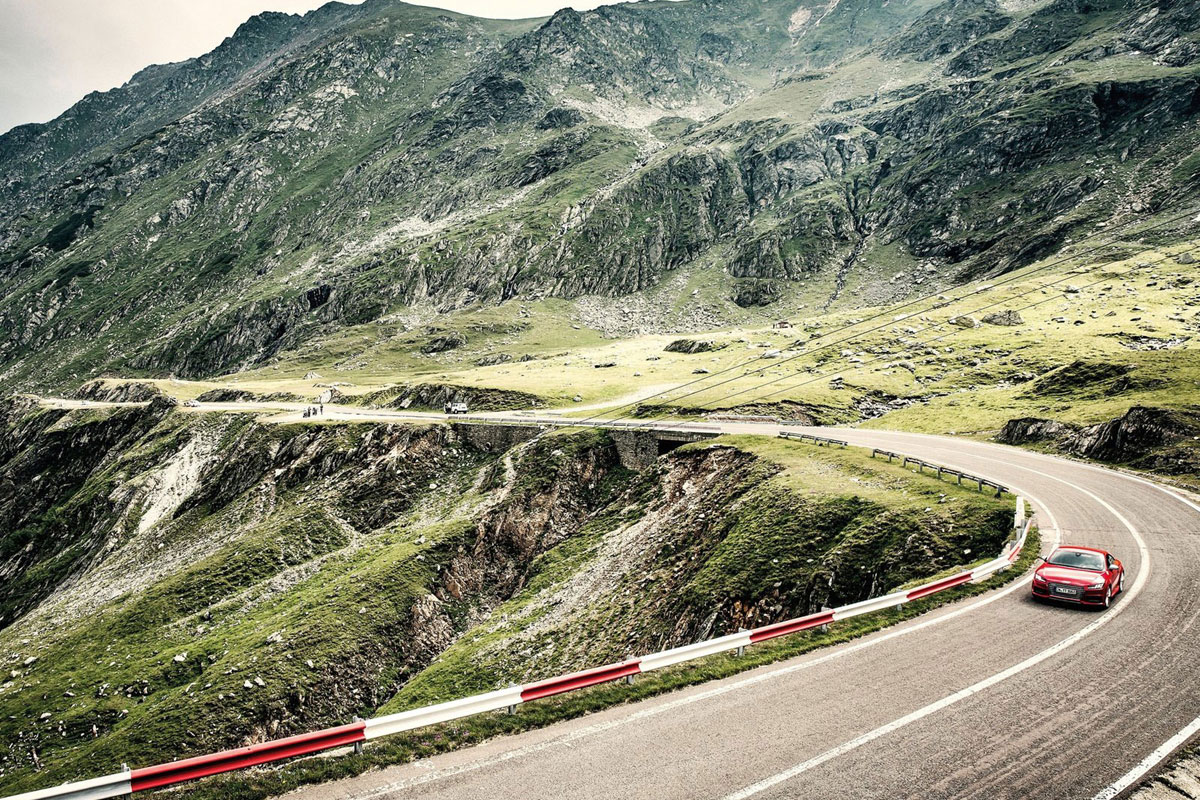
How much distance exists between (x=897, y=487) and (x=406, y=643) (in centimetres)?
3627

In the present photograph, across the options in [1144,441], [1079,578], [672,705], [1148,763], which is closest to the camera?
[1148,763]

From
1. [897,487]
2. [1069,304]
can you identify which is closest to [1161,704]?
[897,487]

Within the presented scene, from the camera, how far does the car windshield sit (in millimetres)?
20609

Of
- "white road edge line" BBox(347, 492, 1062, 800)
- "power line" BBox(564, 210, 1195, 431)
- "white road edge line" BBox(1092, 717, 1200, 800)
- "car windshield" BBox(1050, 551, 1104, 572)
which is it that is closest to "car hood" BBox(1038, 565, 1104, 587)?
"car windshield" BBox(1050, 551, 1104, 572)

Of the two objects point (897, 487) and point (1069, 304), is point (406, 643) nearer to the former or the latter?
point (897, 487)

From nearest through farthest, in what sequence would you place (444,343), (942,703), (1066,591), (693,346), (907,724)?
(907,724), (942,703), (1066,591), (693,346), (444,343)

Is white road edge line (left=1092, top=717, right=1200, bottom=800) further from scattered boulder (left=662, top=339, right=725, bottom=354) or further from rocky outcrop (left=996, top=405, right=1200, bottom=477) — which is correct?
scattered boulder (left=662, top=339, right=725, bottom=354)

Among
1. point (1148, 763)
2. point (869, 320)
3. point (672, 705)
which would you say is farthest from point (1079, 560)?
point (869, 320)

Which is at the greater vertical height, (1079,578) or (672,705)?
(672,705)

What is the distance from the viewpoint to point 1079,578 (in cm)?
1988

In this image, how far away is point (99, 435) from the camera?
3878 inches

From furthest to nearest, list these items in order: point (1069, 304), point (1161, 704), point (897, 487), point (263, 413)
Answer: point (1069, 304) → point (263, 413) → point (897, 487) → point (1161, 704)

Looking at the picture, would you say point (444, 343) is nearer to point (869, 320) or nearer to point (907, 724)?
point (869, 320)

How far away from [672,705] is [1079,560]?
17820mm
